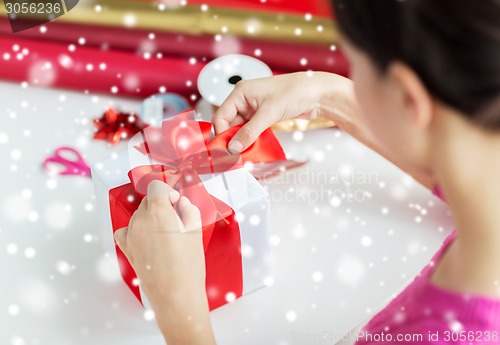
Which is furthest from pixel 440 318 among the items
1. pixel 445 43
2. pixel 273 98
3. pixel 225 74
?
pixel 225 74

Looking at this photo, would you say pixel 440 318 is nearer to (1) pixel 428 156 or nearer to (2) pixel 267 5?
(1) pixel 428 156

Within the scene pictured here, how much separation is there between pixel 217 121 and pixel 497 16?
20.9 inches

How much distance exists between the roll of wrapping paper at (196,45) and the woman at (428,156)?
454mm

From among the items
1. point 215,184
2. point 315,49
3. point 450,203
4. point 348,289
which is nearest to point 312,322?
point 348,289

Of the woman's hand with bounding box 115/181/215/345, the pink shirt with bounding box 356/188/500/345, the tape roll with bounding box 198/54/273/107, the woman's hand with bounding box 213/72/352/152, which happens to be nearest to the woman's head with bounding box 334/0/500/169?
the pink shirt with bounding box 356/188/500/345

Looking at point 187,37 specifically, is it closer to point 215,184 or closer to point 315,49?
point 315,49

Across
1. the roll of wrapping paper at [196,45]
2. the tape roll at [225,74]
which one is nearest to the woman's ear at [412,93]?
the tape roll at [225,74]

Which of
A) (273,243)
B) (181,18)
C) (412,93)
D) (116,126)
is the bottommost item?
(273,243)

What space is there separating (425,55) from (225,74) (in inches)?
24.6

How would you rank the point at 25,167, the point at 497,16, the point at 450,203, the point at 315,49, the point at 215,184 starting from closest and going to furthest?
the point at 497,16
the point at 450,203
the point at 215,184
the point at 25,167
the point at 315,49

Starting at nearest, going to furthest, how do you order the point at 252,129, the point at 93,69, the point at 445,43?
the point at 445,43
the point at 252,129
the point at 93,69

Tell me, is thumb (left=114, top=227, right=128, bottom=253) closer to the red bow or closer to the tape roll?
the red bow

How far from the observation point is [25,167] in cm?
101

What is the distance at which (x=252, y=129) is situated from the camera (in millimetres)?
868
